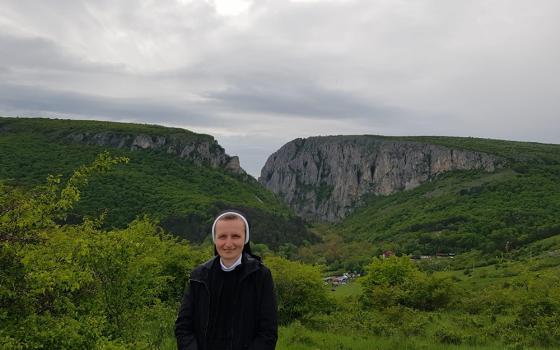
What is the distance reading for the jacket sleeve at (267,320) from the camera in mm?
4297

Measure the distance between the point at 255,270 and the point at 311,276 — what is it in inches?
861

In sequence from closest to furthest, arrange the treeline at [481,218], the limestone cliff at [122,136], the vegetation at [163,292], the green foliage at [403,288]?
1. the vegetation at [163,292]
2. the green foliage at [403,288]
3. the treeline at [481,218]
4. the limestone cliff at [122,136]

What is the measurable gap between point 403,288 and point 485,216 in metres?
131

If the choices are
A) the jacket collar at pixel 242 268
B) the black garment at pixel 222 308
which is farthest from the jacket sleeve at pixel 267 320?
the black garment at pixel 222 308

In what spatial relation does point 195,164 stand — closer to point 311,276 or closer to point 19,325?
point 311,276

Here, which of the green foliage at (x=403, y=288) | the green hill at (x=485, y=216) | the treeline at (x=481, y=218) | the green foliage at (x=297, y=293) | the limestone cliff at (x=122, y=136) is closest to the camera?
the green foliage at (x=297, y=293)

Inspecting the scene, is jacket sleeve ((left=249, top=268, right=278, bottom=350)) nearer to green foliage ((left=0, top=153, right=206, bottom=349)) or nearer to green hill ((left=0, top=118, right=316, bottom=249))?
green foliage ((left=0, top=153, right=206, bottom=349))

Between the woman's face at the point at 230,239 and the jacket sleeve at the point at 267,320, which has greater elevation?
the woman's face at the point at 230,239

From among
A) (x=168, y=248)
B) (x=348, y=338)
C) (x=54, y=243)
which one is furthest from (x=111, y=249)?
(x=168, y=248)

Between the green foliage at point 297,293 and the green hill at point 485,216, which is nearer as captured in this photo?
the green foliage at point 297,293

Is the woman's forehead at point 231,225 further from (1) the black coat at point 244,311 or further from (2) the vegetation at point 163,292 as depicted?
(2) the vegetation at point 163,292

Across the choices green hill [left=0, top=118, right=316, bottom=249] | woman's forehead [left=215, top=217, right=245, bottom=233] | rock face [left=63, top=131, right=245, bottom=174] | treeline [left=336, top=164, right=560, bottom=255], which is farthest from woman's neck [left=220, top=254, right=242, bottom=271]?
rock face [left=63, top=131, right=245, bottom=174]

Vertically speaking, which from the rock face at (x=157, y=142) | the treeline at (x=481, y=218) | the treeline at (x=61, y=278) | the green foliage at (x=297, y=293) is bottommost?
the treeline at (x=481, y=218)

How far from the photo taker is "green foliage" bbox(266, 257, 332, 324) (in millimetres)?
24516
